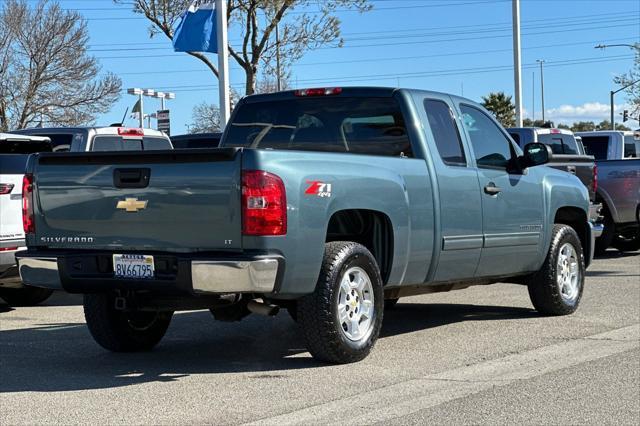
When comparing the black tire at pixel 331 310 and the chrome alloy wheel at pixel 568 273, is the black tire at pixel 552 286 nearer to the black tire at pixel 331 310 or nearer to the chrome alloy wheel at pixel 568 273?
the chrome alloy wheel at pixel 568 273

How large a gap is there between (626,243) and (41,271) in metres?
12.8

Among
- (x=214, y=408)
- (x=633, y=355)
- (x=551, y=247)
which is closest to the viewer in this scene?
(x=214, y=408)

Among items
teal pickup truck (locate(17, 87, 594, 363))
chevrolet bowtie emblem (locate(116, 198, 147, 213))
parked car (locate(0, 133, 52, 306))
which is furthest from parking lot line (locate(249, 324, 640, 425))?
parked car (locate(0, 133, 52, 306))

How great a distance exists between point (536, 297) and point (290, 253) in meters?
3.79

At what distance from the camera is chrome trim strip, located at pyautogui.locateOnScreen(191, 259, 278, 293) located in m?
6.20

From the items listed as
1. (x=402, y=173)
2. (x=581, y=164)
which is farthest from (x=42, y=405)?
(x=581, y=164)

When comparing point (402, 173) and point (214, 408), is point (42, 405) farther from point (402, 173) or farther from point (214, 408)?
point (402, 173)

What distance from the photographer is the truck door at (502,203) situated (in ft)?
27.6

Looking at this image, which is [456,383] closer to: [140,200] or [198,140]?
[140,200]

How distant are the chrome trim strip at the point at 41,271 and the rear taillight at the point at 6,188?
2.95 metres

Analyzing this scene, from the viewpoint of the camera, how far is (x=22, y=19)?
1302 inches

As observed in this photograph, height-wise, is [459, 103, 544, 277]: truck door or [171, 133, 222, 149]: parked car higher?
[171, 133, 222, 149]: parked car

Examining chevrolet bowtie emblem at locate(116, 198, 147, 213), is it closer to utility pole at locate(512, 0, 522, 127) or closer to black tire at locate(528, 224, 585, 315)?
black tire at locate(528, 224, 585, 315)

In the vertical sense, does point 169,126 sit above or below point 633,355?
above
